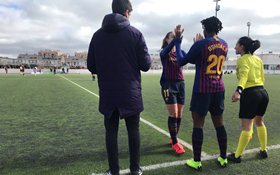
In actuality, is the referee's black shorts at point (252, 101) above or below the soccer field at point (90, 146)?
above

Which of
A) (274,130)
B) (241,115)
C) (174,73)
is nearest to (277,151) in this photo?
(241,115)

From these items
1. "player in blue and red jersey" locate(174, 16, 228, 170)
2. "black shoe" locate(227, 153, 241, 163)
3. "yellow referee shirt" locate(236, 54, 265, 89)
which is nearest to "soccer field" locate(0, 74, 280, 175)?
"black shoe" locate(227, 153, 241, 163)

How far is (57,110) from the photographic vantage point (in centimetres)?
985

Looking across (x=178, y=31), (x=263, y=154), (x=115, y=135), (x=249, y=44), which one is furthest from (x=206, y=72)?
(x=263, y=154)

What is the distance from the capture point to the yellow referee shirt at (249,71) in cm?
414

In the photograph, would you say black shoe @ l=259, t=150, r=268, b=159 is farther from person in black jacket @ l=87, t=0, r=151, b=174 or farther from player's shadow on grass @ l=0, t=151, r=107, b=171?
player's shadow on grass @ l=0, t=151, r=107, b=171

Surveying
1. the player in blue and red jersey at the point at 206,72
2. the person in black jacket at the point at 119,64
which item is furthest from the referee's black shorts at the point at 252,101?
the person in black jacket at the point at 119,64

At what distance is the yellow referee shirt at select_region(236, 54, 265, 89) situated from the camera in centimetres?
414

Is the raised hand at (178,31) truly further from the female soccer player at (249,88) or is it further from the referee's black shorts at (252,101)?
the referee's black shorts at (252,101)

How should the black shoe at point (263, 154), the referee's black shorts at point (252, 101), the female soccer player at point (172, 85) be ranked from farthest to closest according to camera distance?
→ the female soccer player at point (172, 85), the black shoe at point (263, 154), the referee's black shorts at point (252, 101)

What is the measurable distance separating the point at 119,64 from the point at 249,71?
2107 millimetres

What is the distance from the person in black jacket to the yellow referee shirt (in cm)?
148

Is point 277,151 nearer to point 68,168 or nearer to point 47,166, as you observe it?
point 68,168

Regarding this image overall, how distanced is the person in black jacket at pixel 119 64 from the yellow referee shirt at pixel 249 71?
4.87ft
